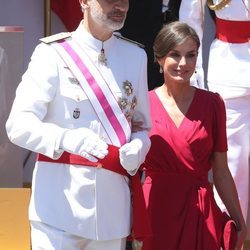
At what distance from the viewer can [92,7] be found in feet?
11.5

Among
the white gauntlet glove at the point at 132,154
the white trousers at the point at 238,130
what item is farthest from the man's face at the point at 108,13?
the white trousers at the point at 238,130

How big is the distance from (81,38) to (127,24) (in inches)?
79.5

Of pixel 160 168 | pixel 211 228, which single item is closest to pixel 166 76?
pixel 160 168

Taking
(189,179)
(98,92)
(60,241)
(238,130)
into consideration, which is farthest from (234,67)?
(60,241)

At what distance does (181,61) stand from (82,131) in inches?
41.0

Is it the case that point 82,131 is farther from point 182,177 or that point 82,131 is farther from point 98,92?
point 182,177

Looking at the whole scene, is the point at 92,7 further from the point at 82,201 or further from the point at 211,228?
the point at 211,228

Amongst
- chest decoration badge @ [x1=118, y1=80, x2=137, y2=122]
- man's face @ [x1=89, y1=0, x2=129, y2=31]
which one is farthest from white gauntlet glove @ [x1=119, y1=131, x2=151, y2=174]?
man's face @ [x1=89, y1=0, x2=129, y2=31]

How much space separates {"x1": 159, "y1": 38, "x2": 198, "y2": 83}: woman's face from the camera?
13.8 feet

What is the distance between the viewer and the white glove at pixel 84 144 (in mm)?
3275

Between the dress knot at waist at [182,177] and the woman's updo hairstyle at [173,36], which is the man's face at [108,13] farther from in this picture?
the dress knot at waist at [182,177]

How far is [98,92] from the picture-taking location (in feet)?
11.5

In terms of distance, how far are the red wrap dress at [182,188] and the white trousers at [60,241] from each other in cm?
56

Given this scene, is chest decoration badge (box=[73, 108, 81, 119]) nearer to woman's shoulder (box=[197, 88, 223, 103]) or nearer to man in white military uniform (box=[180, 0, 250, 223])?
woman's shoulder (box=[197, 88, 223, 103])
